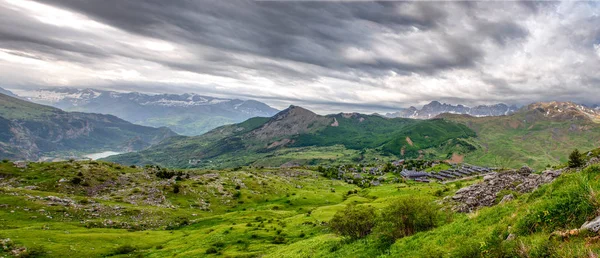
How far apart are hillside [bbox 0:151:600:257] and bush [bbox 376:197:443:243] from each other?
47cm

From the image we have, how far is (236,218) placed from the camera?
84375mm

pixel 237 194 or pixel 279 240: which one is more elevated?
pixel 279 240

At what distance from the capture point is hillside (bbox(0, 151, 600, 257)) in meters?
17.9

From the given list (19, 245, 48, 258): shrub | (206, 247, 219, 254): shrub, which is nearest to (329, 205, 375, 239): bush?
(206, 247, 219, 254): shrub

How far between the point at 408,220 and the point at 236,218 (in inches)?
2481

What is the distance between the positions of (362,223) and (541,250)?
2624 centimetres

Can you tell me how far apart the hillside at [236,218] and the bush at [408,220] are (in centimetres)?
47

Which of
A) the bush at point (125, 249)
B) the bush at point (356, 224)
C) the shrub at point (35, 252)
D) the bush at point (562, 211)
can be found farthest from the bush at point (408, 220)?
the shrub at point (35, 252)

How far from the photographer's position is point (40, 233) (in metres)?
53.0

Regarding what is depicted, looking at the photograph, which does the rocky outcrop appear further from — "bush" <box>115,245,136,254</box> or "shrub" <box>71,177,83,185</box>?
"shrub" <box>71,177,83,185</box>

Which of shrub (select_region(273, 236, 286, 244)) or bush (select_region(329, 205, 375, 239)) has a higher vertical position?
bush (select_region(329, 205, 375, 239))

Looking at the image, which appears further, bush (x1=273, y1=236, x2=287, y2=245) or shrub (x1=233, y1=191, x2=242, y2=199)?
shrub (x1=233, y1=191, x2=242, y2=199)

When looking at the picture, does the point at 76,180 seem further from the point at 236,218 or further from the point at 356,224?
the point at 356,224

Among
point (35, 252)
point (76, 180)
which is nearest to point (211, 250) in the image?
point (35, 252)
